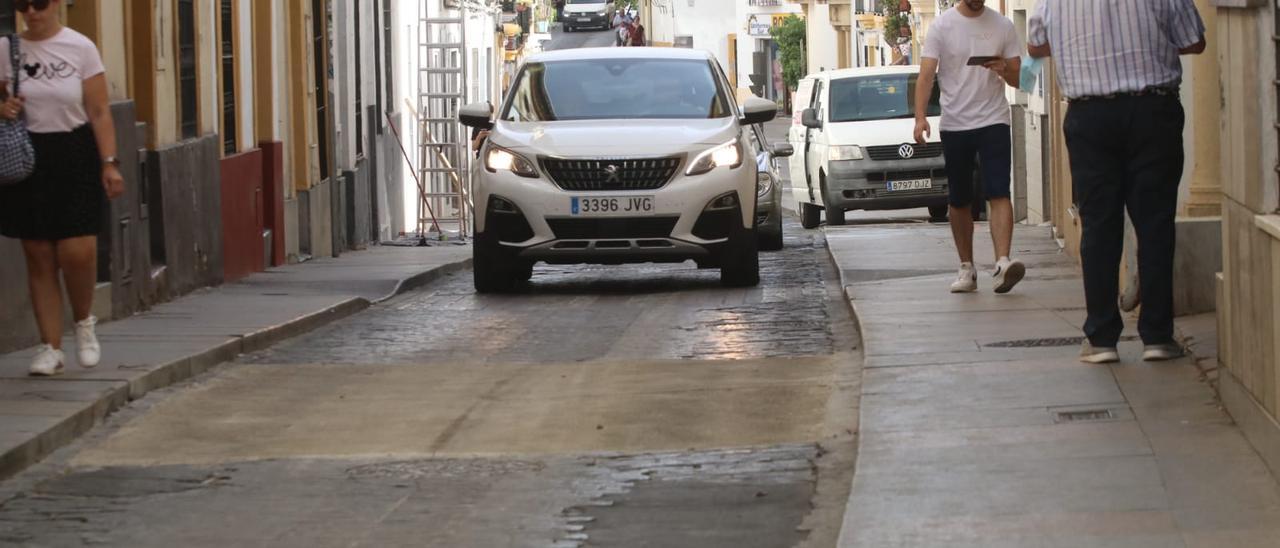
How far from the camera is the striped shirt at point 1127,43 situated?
8547 mm

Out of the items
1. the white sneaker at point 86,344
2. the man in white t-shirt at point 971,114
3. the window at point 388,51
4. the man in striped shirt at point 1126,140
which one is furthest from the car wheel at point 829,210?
the man in striped shirt at point 1126,140

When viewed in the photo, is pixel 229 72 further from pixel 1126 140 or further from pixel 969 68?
pixel 1126 140

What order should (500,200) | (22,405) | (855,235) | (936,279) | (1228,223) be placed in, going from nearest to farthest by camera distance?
1. (1228,223)
2. (22,405)
3. (936,279)
4. (500,200)
5. (855,235)

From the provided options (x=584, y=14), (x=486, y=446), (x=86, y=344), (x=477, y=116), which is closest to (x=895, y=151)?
(x=477, y=116)

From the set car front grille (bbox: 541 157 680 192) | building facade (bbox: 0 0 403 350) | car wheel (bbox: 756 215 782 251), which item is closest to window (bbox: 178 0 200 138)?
building facade (bbox: 0 0 403 350)

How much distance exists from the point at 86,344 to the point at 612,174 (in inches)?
230

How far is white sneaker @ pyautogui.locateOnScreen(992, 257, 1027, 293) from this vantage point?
11.8 meters

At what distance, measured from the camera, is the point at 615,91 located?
16188 mm

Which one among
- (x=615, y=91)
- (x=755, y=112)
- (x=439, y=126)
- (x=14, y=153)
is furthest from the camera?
(x=439, y=126)

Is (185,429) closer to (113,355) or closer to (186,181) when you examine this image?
(113,355)

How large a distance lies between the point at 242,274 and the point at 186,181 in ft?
8.61

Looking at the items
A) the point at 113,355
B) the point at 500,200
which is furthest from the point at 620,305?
the point at 113,355

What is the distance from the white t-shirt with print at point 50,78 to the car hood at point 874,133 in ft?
53.0

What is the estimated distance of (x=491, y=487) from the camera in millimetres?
7160
